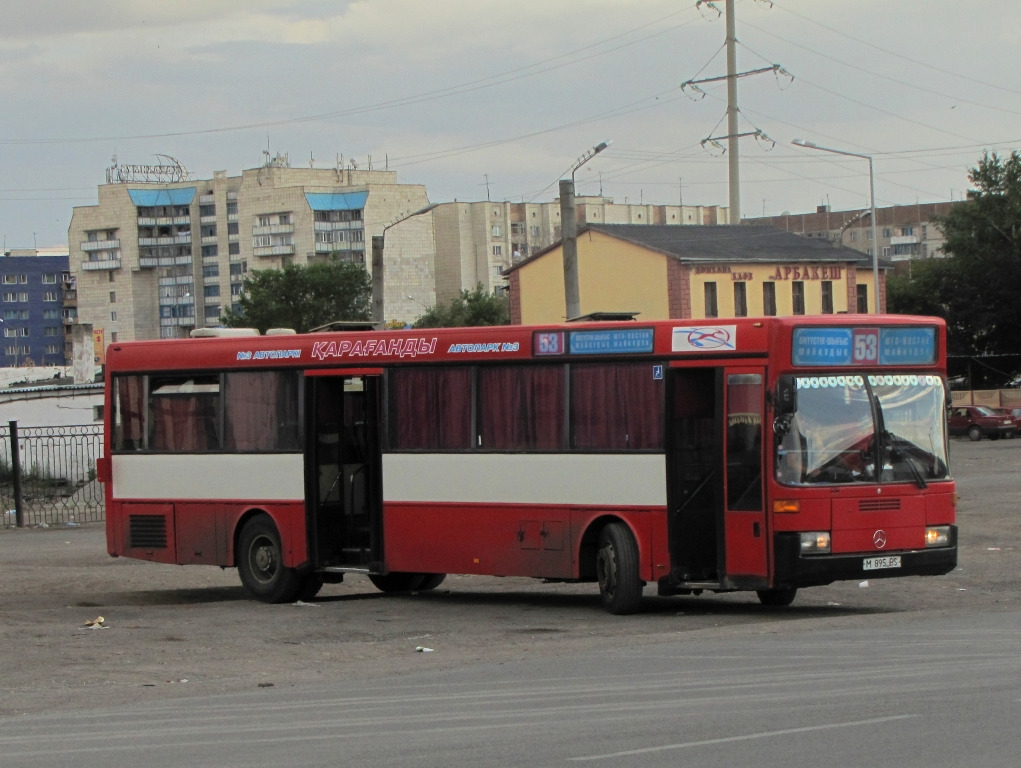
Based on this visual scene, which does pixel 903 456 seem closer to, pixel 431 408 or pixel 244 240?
pixel 431 408

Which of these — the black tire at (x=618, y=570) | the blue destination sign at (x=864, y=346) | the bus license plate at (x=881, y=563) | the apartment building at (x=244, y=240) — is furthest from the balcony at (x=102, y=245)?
the bus license plate at (x=881, y=563)

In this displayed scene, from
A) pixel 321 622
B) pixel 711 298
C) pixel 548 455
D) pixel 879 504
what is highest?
pixel 711 298

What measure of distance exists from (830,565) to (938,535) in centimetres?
128

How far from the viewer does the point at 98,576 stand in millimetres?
20938

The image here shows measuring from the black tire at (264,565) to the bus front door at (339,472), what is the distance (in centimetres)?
49

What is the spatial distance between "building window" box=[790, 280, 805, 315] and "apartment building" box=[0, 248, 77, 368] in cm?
11866

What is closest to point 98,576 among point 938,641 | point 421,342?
point 421,342

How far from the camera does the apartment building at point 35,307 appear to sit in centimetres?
17475

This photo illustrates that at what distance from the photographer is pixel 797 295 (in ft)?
243

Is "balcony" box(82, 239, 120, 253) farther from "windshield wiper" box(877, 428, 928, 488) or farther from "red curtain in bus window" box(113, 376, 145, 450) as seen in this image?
"windshield wiper" box(877, 428, 928, 488)

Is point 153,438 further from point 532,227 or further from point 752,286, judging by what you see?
point 532,227

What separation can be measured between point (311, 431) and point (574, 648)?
553cm

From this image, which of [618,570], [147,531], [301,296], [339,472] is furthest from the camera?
[301,296]

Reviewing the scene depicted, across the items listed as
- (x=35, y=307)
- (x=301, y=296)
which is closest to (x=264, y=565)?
(x=301, y=296)
